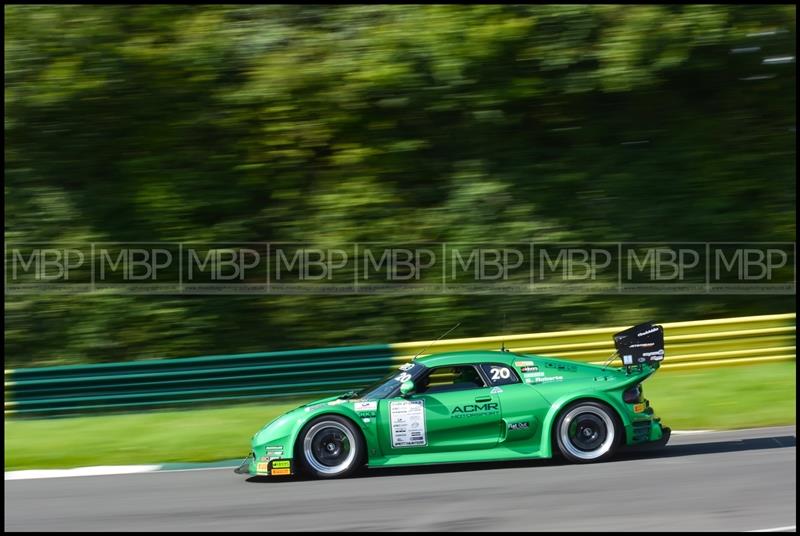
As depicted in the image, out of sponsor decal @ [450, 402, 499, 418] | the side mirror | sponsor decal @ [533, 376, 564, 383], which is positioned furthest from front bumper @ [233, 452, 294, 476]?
sponsor decal @ [533, 376, 564, 383]

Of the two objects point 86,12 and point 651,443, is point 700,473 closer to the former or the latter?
point 651,443

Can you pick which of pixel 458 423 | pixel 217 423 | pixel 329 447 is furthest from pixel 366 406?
pixel 217 423

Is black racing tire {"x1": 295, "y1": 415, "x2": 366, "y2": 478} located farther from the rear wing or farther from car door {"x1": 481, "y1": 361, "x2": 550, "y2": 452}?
the rear wing

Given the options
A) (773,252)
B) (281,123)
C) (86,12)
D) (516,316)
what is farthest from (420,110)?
(773,252)

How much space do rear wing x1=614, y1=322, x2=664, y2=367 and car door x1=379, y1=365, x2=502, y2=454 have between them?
145 cm

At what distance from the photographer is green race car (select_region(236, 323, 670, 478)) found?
8570 millimetres

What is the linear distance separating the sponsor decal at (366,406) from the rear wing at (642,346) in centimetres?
252

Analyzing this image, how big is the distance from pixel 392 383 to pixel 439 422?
0.61 meters

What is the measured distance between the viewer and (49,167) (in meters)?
16.0

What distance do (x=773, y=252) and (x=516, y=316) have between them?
5099 millimetres

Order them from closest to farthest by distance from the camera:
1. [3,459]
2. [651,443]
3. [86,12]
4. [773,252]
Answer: [651,443] < [3,459] < [86,12] < [773,252]

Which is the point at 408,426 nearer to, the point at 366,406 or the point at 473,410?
the point at 366,406

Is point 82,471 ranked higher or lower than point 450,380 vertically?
lower

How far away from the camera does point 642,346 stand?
29.9 ft
